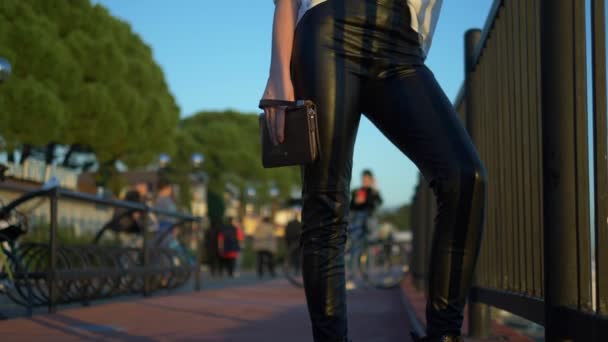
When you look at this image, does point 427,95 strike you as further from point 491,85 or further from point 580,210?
point 491,85

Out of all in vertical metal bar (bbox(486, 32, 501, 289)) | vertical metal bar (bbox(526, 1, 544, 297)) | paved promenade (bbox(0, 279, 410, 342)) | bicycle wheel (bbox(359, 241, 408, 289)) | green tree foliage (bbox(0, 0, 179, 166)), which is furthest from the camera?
green tree foliage (bbox(0, 0, 179, 166))

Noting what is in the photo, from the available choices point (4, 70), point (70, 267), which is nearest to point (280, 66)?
point (4, 70)

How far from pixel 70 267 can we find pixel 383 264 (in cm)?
577

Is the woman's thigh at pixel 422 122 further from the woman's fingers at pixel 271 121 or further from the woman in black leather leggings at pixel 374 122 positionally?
the woman's fingers at pixel 271 121

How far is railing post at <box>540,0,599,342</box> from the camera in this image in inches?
96.3

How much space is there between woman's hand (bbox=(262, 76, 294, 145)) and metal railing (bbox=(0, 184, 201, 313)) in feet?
13.0

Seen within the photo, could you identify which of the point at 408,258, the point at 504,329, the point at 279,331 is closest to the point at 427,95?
the point at 504,329

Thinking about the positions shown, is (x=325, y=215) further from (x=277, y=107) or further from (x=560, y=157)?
(x=560, y=157)

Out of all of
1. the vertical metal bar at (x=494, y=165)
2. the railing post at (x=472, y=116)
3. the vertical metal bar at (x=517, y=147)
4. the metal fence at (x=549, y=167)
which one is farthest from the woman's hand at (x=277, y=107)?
the railing post at (x=472, y=116)

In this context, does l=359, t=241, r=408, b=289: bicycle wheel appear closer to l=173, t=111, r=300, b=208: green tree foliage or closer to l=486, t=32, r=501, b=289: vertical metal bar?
l=486, t=32, r=501, b=289: vertical metal bar

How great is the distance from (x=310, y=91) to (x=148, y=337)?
7.18 feet

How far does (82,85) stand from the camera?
3194 centimetres

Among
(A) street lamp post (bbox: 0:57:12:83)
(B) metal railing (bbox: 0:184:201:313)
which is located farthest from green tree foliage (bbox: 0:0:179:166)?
(A) street lamp post (bbox: 0:57:12:83)

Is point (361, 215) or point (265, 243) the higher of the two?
point (361, 215)
